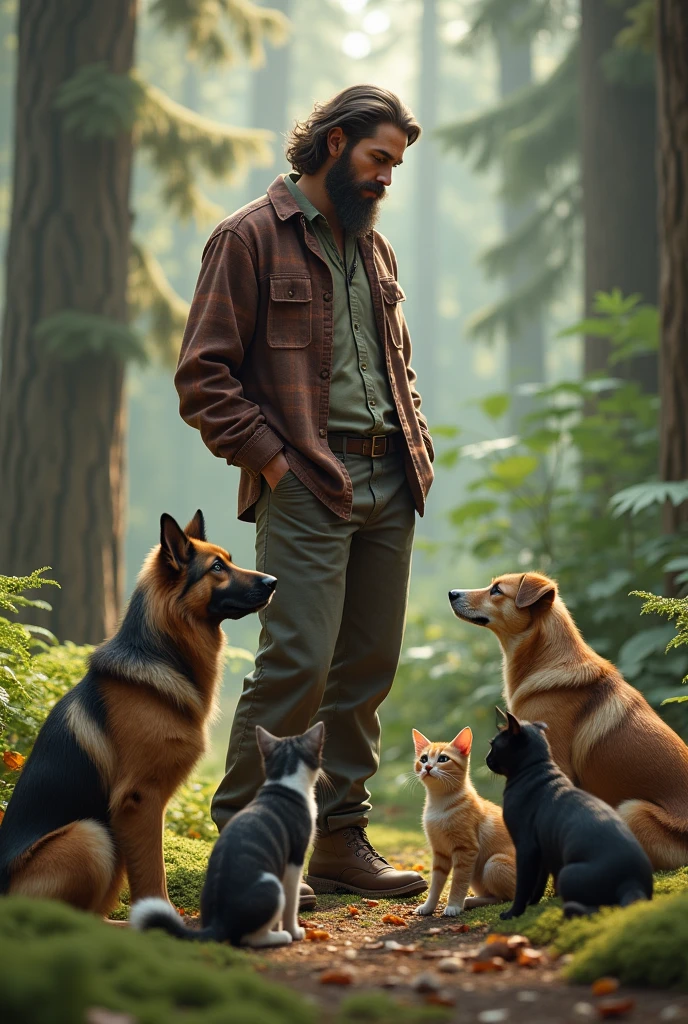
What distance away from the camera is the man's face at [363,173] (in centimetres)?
440

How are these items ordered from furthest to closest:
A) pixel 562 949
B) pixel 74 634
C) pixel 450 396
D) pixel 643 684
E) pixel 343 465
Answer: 1. pixel 450 396
2. pixel 74 634
3. pixel 643 684
4. pixel 343 465
5. pixel 562 949

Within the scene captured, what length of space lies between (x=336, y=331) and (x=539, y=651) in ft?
5.63

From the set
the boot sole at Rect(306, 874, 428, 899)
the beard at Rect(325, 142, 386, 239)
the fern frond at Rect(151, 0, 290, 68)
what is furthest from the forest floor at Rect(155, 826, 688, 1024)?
the fern frond at Rect(151, 0, 290, 68)

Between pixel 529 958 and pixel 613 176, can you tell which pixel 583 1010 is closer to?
pixel 529 958

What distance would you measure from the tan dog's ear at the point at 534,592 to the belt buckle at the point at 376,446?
87 cm

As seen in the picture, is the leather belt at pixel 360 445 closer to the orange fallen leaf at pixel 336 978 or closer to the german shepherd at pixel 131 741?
the german shepherd at pixel 131 741

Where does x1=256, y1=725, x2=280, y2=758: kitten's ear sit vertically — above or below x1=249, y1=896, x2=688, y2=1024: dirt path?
above

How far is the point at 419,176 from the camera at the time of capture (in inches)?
1594

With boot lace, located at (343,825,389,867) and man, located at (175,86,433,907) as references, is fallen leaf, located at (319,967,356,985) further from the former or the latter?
boot lace, located at (343,825,389,867)

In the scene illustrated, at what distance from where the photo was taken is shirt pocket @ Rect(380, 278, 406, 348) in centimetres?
473

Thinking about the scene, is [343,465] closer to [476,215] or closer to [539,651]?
[539,651]

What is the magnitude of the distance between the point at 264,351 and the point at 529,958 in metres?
2.67

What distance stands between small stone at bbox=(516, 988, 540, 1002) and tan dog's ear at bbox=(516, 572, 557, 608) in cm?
191

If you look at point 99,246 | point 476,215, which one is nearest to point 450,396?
point 476,215
